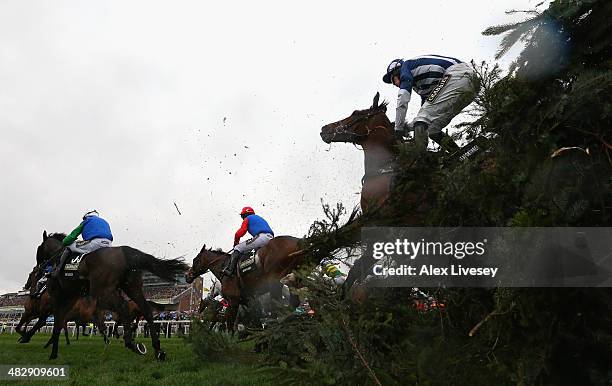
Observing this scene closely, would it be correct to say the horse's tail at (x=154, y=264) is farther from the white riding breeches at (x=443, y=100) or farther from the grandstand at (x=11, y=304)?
the grandstand at (x=11, y=304)

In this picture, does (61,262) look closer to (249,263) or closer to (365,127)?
(249,263)

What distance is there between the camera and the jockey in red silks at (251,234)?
32.6 feet

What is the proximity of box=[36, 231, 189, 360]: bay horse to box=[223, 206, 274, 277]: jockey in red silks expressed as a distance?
1.02 metres

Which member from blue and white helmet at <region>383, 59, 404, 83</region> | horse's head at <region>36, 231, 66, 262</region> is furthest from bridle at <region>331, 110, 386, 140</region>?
horse's head at <region>36, 231, 66, 262</region>

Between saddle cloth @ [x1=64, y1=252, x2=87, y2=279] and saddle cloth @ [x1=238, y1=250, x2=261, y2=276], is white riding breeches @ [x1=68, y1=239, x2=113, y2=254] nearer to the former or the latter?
saddle cloth @ [x1=64, y1=252, x2=87, y2=279]

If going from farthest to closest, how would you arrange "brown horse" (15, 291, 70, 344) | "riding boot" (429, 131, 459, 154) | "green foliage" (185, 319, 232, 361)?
"brown horse" (15, 291, 70, 344) → "green foliage" (185, 319, 232, 361) → "riding boot" (429, 131, 459, 154)

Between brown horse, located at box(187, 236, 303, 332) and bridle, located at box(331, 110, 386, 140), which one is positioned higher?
bridle, located at box(331, 110, 386, 140)

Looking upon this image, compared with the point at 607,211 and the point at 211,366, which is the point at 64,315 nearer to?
the point at 211,366

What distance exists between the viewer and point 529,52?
102 inches

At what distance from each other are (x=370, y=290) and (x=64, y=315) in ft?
29.0

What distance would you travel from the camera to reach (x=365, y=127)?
20.1 feet

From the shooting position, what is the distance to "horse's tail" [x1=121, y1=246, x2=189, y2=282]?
31.3 ft

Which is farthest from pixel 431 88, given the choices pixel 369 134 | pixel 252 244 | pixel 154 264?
pixel 154 264

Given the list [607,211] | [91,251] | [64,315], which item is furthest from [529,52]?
[64,315]
